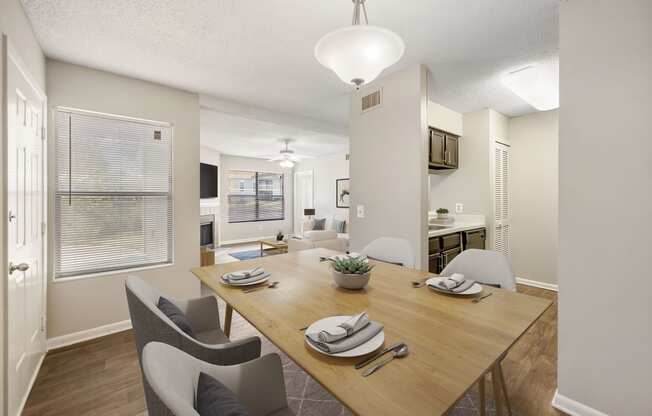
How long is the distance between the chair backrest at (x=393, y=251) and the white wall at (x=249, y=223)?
6.22 m

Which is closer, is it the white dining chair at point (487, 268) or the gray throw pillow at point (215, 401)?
the gray throw pillow at point (215, 401)

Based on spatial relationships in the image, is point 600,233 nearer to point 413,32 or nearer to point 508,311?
point 508,311

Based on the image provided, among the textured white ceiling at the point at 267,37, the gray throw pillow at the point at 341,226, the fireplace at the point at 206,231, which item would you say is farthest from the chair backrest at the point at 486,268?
the gray throw pillow at the point at 341,226

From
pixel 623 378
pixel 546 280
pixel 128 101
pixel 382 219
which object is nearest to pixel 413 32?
pixel 382 219

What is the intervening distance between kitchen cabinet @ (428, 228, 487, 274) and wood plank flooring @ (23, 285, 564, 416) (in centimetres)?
Result: 96

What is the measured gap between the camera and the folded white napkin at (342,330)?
898 mm

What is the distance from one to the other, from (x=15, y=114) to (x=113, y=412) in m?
1.84

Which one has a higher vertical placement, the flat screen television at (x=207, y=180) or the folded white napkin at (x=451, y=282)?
the flat screen television at (x=207, y=180)

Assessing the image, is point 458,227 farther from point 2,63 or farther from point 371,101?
point 2,63

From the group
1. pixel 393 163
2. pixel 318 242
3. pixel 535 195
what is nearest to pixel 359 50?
pixel 393 163

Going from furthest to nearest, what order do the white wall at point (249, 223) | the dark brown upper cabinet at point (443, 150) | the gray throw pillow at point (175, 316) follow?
the white wall at point (249, 223)
the dark brown upper cabinet at point (443, 150)
the gray throw pillow at point (175, 316)

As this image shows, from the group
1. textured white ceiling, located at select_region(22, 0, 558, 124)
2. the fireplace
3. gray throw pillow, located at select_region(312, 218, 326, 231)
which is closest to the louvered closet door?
textured white ceiling, located at select_region(22, 0, 558, 124)

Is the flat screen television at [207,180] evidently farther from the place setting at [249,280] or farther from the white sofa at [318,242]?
the place setting at [249,280]

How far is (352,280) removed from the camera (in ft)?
4.76
